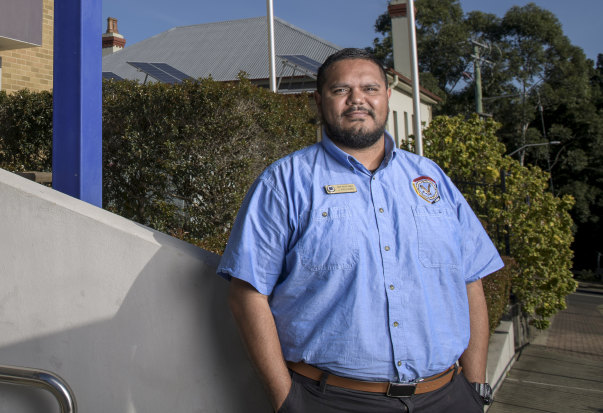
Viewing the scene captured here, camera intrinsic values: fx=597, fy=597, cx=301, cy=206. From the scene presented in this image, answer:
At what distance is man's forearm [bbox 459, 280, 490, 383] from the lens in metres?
2.29

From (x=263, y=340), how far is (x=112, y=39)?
27984 millimetres

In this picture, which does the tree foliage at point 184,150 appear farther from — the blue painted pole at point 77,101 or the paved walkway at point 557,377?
the paved walkway at point 557,377

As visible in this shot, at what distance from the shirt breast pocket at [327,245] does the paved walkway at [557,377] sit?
15.7 ft

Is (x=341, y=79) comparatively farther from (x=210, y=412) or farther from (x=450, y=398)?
(x=210, y=412)

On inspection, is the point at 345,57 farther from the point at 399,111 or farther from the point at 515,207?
the point at 399,111

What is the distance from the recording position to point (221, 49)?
901 inches

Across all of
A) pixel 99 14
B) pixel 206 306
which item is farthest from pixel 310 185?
pixel 99 14

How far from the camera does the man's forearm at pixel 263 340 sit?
1.96 meters

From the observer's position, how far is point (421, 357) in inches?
79.6

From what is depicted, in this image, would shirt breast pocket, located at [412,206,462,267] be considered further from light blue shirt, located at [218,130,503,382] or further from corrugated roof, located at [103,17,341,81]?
corrugated roof, located at [103,17,341,81]

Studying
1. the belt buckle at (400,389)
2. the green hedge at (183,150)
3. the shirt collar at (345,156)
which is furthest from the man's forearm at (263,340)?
the green hedge at (183,150)

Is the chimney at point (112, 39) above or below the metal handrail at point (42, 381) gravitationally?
above

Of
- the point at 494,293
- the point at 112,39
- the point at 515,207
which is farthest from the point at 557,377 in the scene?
the point at 112,39

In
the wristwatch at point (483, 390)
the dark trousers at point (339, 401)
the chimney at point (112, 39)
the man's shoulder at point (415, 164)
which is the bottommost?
the wristwatch at point (483, 390)
